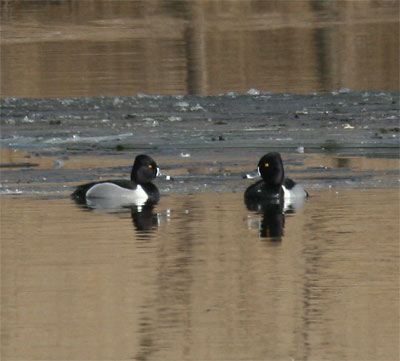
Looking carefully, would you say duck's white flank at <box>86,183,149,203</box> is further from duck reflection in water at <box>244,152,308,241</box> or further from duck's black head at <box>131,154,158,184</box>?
duck reflection in water at <box>244,152,308,241</box>

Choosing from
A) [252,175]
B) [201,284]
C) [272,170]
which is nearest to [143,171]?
[252,175]

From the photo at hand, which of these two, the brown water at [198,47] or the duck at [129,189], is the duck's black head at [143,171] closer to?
the duck at [129,189]

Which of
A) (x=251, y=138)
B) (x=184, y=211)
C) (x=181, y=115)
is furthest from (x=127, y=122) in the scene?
(x=184, y=211)

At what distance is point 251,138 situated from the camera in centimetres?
1908

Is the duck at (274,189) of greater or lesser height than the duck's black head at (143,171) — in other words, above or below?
below

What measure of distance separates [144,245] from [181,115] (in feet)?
32.1

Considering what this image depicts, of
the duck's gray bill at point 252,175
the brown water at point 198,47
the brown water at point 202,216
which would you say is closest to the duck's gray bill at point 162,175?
the brown water at point 202,216

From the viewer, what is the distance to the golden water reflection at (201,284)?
8.74m

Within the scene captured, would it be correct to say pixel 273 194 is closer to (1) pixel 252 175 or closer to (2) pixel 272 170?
(2) pixel 272 170

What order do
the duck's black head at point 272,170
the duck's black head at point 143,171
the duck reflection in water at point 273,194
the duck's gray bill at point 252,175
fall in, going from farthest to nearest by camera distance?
1. the duck's gray bill at point 252,175
2. the duck's black head at point 143,171
3. the duck's black head at point 272,170
4. the duck reflection in water at point 273,194

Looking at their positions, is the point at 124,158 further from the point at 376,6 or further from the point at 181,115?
the point at 376,6

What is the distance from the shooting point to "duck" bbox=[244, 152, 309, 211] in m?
14.5

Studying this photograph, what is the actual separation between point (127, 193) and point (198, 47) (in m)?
19.6

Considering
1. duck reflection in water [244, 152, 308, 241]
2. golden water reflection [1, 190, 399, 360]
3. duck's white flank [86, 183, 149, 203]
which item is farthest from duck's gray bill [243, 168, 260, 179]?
golden water reflection [1, 190, 399, 360]
